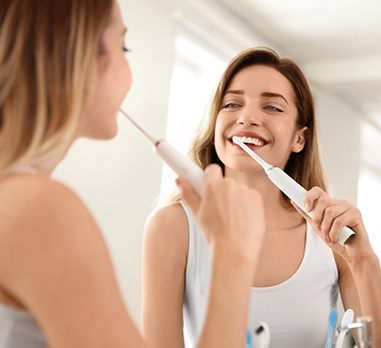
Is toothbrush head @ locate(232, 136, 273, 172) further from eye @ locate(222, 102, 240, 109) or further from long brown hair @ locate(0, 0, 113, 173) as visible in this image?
long brown hair @ locate(0, 0, 113, 173)

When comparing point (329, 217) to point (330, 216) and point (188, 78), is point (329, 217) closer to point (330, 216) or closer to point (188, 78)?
point (330, 216)

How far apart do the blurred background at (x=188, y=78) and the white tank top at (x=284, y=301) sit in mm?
549

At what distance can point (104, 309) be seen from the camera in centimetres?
54

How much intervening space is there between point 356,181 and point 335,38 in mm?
1081

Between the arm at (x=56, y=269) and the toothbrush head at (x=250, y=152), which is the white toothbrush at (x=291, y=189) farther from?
the arm at (x=56, y=269)

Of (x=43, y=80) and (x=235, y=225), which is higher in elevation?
(x=43, y=80)

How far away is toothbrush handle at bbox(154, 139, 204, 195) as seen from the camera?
69cm

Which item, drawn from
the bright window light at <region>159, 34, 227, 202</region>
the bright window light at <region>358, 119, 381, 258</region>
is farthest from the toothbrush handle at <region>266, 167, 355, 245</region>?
the bright window light at <region>358, 119, 381, 258</region>

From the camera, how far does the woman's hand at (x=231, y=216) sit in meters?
0.62

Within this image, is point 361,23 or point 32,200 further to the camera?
point 361,23

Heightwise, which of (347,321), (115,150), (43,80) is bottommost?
(347,321)

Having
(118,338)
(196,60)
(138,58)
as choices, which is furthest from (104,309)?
(196,60)

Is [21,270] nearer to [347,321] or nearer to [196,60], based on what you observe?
[347,321]

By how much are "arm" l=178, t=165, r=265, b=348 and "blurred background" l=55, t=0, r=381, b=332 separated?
3.33 ft
